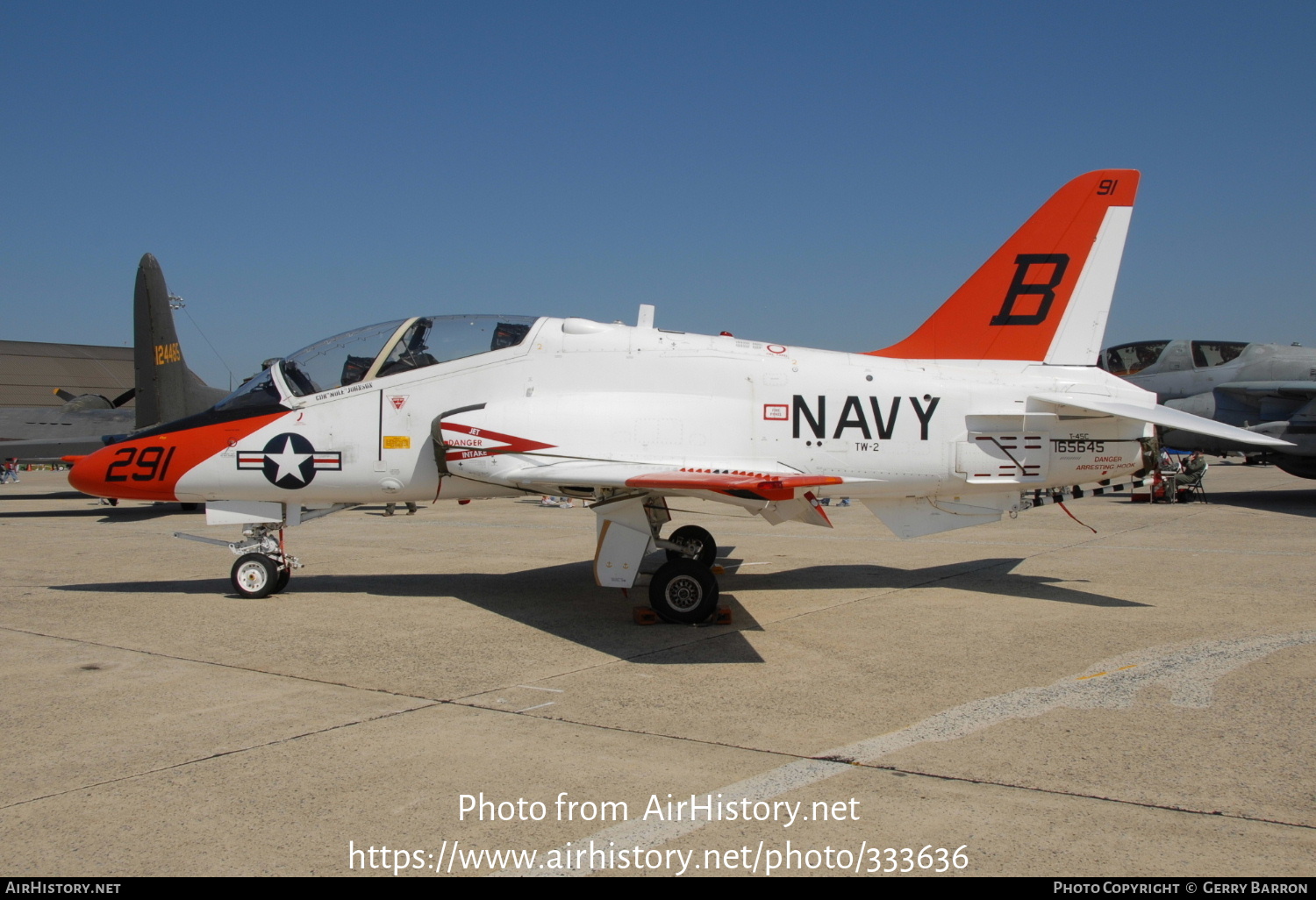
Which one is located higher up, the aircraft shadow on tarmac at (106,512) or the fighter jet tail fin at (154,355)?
the fighter jet tail fin at (154,355)

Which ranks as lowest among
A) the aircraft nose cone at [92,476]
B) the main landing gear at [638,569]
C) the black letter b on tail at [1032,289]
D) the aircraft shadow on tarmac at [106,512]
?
the aircraft shadow on tarmac at [106,512]

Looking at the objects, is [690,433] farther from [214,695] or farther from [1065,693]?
[214,695]

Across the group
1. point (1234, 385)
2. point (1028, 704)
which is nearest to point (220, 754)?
point (1028, 704)

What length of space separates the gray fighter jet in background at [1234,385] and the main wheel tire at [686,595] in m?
13.9

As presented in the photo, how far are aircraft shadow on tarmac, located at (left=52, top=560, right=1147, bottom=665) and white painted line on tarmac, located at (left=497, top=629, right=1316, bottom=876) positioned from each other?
5.93 feet

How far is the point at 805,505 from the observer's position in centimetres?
789

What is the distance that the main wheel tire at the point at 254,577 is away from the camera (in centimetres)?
907

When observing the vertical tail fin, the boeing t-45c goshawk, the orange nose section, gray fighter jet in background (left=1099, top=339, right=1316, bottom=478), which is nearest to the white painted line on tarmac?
the boeing t-45c goshawk

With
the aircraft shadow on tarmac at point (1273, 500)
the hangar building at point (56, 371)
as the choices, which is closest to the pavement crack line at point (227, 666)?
the aircraft shadow on tarmac at point (1273, 500)

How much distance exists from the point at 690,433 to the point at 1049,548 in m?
7.07

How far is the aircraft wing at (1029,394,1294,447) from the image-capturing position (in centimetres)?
771

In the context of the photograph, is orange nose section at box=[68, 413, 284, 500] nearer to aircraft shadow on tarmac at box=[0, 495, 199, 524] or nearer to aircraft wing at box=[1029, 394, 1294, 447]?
aircraft wing at box=[1029, 394, 1294, 447]

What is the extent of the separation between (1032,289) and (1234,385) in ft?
43.1

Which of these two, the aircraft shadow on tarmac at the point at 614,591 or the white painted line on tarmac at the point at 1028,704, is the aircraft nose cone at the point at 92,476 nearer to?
the aircraft shadow on tarmac at the point at 614,591
